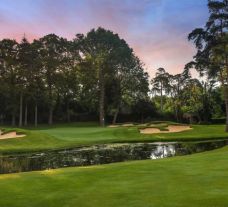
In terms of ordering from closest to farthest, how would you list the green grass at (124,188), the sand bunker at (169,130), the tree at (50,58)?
the green grass at (124,188), the sand bunker at (169,130), the tree at (50,58)

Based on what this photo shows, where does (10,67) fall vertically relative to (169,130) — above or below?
above

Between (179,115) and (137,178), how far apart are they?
271 feet

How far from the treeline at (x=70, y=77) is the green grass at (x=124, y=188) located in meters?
63.6

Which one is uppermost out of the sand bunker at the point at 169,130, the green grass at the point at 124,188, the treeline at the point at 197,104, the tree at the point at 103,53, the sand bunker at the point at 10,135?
the tree at the point at 103,53

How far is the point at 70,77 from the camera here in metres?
84.4

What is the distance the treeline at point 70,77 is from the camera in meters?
77.8

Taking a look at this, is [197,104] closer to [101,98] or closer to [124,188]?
[101,98]

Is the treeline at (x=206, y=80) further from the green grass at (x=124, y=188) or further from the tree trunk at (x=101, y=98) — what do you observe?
the green grass at (x=124, y=188)

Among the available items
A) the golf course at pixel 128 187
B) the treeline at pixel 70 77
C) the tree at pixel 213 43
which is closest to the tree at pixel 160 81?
the treeline at pixel 70 77

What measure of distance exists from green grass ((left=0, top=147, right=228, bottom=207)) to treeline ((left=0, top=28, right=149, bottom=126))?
63.6 m

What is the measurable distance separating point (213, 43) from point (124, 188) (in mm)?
40431

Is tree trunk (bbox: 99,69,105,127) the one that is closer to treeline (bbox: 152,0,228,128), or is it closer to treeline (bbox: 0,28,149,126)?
treeline (bbox: 0,28,149,126)

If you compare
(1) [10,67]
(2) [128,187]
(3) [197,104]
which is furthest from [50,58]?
(2) [128,187]

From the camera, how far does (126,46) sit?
84.2 metres
